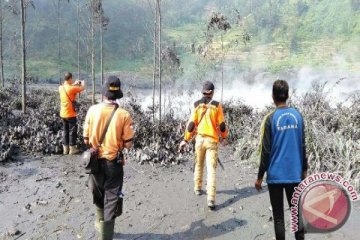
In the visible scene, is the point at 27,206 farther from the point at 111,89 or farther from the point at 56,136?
the point at 56,136

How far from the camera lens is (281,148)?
3965 millimetres

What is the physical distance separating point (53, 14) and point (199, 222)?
10460 cm

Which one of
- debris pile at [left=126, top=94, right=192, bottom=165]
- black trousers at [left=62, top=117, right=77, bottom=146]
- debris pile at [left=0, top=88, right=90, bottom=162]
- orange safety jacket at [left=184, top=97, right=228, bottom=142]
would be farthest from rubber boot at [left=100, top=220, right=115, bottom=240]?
debris pile at [left=0, top=88, right=90, bottom=162]

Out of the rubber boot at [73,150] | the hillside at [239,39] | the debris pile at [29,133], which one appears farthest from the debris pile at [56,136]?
the hillside at [239,39]

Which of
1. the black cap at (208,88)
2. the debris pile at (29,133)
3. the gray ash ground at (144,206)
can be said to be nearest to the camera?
the gray ash ground at (144,206)

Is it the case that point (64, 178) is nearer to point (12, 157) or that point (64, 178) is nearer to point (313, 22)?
point (12, 157)

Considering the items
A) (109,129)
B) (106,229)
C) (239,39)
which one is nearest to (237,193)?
(106,229)

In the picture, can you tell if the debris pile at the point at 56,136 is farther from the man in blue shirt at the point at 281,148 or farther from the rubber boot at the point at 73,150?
the man in blue shirt at the point at 281,148

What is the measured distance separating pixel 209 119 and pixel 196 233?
169cm

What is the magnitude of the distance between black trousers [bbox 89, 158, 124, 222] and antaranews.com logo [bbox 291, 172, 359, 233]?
200 cm

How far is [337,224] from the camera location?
4.86 metres

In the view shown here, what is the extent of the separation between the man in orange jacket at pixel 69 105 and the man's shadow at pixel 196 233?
4.34 m

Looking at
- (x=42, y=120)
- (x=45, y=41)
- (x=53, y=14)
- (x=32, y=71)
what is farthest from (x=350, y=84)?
(x=53, y=14)

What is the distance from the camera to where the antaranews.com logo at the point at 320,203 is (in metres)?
4.04
